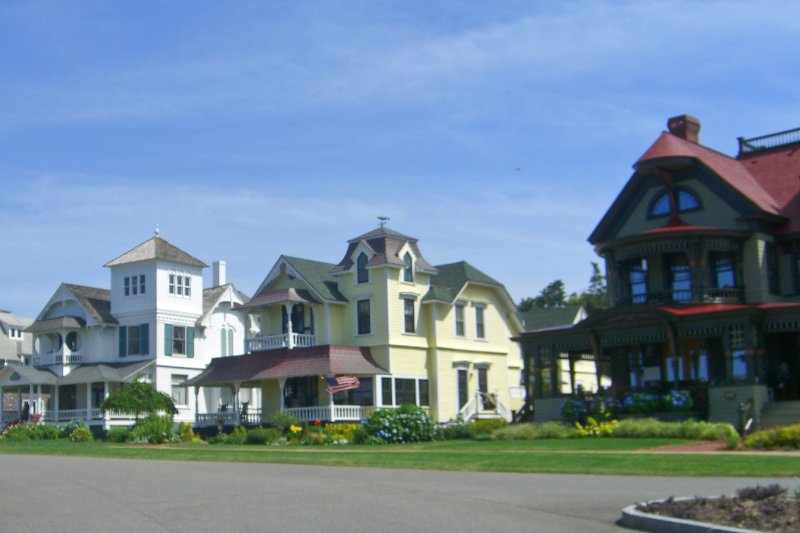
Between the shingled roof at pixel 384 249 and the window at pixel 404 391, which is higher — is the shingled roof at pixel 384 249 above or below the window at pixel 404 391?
above

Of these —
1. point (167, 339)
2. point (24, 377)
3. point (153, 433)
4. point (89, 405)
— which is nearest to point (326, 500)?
point (153, 433)

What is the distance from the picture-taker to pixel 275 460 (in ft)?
86.3

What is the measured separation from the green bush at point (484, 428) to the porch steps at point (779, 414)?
30.4ft

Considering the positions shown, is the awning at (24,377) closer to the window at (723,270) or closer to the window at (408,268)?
the window at (408,268)

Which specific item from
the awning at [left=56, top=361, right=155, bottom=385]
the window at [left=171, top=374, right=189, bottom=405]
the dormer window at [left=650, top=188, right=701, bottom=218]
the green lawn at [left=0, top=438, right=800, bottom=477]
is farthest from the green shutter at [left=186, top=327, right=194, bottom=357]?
the dormer window at [left=650, top=188, right=701, bottom=218]

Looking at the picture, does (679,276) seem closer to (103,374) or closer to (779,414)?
(779,414)

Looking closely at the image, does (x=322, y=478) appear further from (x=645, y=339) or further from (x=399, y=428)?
(x=645, y=339)

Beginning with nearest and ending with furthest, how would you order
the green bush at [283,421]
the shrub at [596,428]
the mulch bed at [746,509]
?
the mulch bed at [746,509] < the shrub at [596,428] < the green bush at [283,421]

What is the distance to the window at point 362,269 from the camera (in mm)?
50375

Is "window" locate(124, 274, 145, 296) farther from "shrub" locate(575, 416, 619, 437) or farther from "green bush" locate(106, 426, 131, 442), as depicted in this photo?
"shrub" locate(575, 416, 619, 437)

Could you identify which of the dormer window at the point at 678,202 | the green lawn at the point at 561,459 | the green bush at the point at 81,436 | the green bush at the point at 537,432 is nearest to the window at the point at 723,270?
the dormer window at the point at 678,202

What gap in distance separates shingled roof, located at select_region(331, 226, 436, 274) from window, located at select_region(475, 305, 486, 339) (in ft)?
14.4

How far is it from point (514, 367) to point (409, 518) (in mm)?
45953

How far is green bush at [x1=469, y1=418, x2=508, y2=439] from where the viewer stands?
3694 cm
